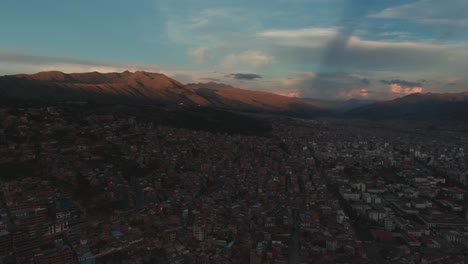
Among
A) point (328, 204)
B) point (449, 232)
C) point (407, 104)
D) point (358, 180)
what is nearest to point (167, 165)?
point (328, 204)

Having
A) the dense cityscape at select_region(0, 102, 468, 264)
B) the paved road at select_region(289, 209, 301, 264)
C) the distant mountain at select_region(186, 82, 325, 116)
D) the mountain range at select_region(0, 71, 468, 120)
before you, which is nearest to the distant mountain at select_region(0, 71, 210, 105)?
the mountain range at select_region(0, 71, 468, 120)

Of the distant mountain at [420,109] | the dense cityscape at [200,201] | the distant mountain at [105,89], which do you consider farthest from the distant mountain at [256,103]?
the dense cityscape at [200,201]

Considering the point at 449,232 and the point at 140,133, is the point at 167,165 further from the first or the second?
the point at 449,232

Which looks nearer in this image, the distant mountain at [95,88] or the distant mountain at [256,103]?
the distant mountain at [95,88]

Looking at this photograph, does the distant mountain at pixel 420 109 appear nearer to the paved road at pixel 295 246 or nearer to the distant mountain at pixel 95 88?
the distant mountain at pixel 95 88

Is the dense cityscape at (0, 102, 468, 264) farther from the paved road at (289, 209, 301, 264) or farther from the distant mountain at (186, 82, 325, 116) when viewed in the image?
the distant mountain at (186, 82, 325, 116)

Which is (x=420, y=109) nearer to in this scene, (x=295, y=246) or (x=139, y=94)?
(x=139, y=94)
